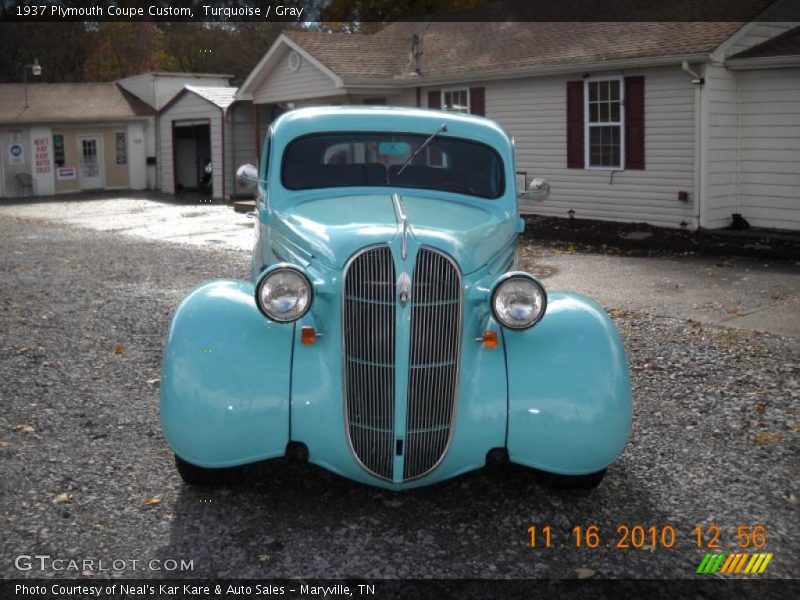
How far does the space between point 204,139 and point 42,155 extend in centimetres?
589

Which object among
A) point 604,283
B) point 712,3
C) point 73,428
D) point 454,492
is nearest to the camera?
point 454,492

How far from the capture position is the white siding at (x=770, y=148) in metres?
14.4

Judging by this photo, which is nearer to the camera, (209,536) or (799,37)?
(209,536)

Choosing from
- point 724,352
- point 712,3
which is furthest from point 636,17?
point 724,352

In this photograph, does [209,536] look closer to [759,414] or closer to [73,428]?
[73,428]

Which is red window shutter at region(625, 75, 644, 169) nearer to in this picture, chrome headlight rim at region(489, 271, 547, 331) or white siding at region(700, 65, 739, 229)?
white siding at region(700, 65, 739, 229)

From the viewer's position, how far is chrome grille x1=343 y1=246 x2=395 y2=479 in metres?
4.35

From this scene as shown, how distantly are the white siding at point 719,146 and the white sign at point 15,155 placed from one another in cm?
2569

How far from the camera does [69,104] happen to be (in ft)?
111

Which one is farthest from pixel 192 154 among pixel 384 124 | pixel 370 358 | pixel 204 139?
pixel 370 358

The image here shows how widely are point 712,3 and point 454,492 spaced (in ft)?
48.2

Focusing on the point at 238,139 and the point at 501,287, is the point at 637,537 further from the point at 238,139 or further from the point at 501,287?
the point at 238,139

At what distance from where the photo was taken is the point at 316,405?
4.40 metres

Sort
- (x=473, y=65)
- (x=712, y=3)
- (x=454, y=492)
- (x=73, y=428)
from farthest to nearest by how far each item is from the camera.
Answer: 1. (x=473, y=65)
2. (x=712, y=3)
3. (x=73, y=428)
4. (x=454, y=492)
